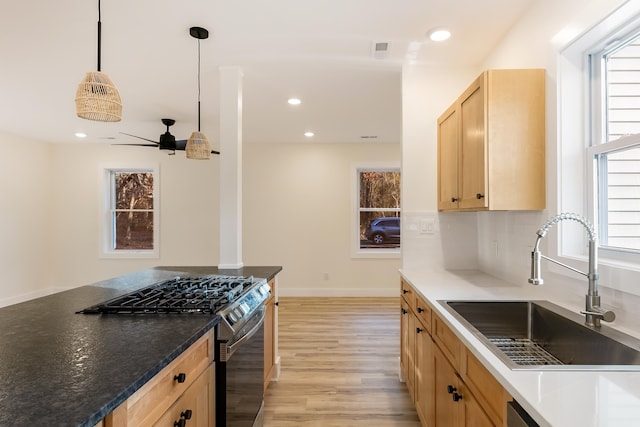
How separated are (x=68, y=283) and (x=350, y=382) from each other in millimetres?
5747

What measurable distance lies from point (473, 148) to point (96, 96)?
2024 millimetres

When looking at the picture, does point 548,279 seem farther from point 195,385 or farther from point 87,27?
point 87,27

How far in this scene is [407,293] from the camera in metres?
2.52

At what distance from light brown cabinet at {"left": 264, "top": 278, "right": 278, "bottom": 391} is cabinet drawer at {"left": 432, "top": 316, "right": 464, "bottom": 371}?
124cm

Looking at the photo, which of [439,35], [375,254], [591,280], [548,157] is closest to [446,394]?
[591,280]

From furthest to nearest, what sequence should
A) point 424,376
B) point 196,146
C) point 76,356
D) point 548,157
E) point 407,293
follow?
point 196,146 → point 407,293 → point 424,376 → point 548,157 → point 76,356

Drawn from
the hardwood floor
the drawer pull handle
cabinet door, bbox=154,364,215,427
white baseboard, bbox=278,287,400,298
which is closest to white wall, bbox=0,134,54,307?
white baseboard, bbox=278,287,400,298

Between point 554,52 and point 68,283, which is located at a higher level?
point 554,52

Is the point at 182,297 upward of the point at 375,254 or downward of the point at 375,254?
upward

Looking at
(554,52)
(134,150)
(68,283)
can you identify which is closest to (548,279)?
(554,52)

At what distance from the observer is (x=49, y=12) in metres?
2.14

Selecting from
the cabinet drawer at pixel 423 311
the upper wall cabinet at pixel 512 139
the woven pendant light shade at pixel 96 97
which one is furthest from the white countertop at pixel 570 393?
the woven pendant light shade at pixel 96 97

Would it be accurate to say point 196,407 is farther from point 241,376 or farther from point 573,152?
point 573,152

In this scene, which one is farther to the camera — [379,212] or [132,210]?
[132,210]
